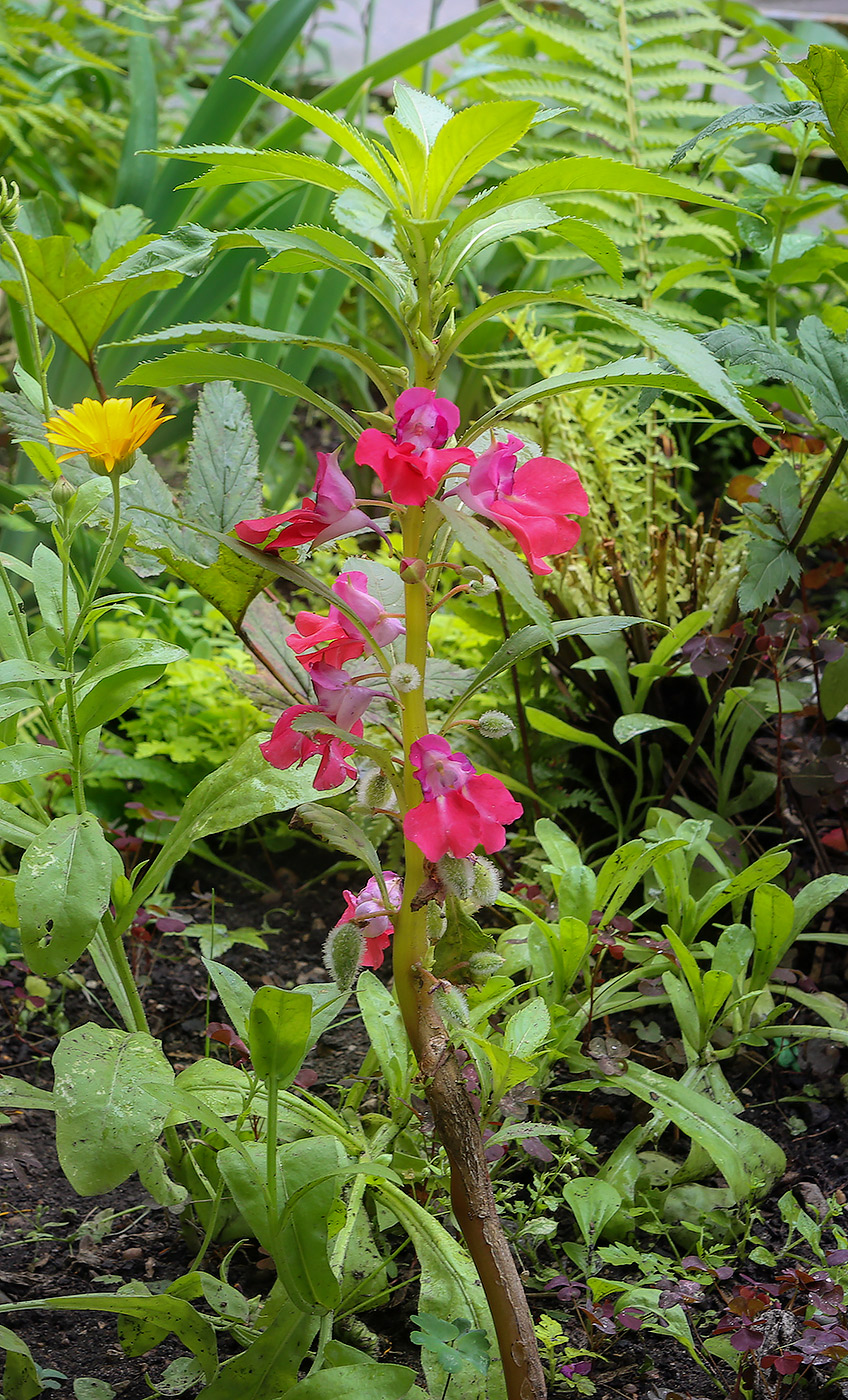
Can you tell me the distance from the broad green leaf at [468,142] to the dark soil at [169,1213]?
2.81 ft

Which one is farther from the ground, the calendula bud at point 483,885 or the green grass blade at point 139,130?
the green grass blade at point 139,130

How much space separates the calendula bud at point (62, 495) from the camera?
2.97 ft

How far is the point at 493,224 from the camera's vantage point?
772mm

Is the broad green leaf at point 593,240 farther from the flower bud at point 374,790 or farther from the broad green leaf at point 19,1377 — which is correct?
the broad green leaf at point 19,1377

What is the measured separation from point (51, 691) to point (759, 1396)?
2.98 feet

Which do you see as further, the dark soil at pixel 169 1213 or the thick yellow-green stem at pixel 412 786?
the dark soil at pixel 169 1213

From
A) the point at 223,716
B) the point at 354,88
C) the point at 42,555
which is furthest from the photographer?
the point at 354,88

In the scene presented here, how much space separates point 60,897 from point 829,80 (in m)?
1.00

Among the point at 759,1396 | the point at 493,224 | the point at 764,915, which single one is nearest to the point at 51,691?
the point at 493,224

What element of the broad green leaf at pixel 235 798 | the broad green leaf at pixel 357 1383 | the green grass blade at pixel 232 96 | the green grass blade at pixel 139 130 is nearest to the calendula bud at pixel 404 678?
the broad green leaf at pixel 235 798

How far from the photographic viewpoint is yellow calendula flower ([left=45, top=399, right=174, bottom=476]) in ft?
2.81

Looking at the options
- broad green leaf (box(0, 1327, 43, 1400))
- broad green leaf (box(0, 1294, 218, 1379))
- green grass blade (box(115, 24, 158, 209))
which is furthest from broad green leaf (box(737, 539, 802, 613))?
green grass blade (box(115, 24, 158, 209))

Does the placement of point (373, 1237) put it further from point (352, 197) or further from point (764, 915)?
point (352, 197)

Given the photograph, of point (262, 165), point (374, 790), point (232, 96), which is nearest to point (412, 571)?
point (374, 790)
